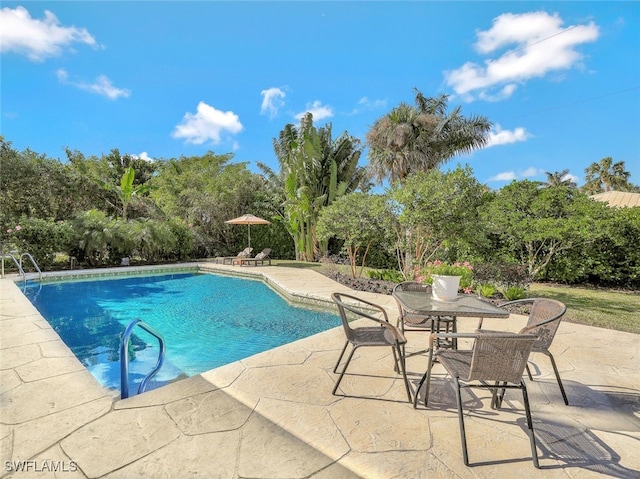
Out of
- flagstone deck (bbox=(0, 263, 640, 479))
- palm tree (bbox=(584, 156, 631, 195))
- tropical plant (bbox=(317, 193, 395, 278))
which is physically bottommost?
flagstone deck (bbox=(0, 263, 640, 479))

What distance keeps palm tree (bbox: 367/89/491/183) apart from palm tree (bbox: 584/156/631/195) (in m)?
24.8

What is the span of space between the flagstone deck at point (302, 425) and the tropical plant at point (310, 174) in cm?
1159

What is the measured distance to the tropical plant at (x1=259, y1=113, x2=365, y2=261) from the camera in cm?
1529

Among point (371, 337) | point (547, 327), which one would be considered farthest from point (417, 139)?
point (371, 337)

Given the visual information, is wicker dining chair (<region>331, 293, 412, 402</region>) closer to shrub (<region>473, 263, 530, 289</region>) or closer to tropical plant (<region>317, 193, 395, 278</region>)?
shrub (<region>473, 263, 530, 289</region>)

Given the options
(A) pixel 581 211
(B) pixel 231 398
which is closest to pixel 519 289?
(A) pixel 581 211

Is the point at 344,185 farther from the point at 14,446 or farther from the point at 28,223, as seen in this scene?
the point at 14,446

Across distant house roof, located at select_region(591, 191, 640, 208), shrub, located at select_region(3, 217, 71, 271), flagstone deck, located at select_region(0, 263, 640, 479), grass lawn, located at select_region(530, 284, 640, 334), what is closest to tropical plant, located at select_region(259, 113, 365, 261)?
grass lawn, located at select_region(530, 284, 640, 334)

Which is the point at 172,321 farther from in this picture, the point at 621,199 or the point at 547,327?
the point at 621,199

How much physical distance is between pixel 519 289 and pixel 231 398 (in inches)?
254

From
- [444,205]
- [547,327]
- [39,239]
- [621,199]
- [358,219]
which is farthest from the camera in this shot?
[621,199]

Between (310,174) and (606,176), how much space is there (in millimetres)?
35047

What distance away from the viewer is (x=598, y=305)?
6824 millimetres

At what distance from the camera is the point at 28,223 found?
11617 mm
